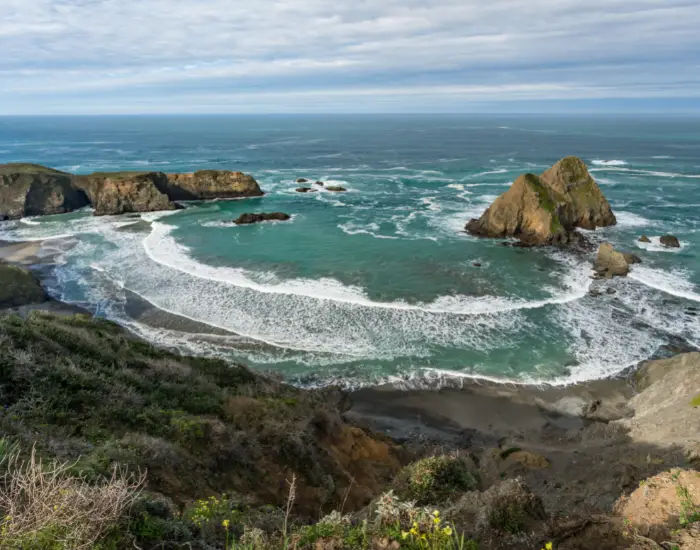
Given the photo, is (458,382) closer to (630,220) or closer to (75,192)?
(630,220)

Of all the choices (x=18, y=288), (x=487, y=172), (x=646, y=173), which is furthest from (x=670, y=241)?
(x=18, y=288)

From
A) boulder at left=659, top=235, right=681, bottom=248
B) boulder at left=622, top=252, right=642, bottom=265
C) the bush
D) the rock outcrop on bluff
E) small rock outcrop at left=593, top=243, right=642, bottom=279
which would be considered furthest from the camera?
the rock outcrop on bluff

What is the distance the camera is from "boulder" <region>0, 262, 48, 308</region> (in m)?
29.4

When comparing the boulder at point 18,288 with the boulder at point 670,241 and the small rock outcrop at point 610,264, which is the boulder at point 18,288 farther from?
the boulder at point 670,241

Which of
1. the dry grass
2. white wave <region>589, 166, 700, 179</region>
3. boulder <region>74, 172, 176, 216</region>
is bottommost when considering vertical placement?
the dry grass

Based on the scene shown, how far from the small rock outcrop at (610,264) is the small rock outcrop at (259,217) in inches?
1220

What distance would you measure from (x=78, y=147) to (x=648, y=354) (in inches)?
5386

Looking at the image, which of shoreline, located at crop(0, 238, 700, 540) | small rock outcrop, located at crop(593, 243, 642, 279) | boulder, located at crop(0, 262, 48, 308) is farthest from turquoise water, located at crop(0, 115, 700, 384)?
boulder, located at crop(0, 262, 48, 308)

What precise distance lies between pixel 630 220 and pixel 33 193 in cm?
6771

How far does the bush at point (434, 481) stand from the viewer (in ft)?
31.8

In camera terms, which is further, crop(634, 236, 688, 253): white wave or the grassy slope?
crop(634, 236, 688, 253): white wave

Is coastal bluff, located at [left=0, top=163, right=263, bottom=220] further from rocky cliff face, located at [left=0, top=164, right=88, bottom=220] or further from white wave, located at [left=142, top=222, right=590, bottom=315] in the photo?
white wave, located at [left=142, top=222, right=590, bottom=315]

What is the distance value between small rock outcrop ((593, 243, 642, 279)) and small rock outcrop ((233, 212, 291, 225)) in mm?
30998

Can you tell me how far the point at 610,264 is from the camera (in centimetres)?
3441
